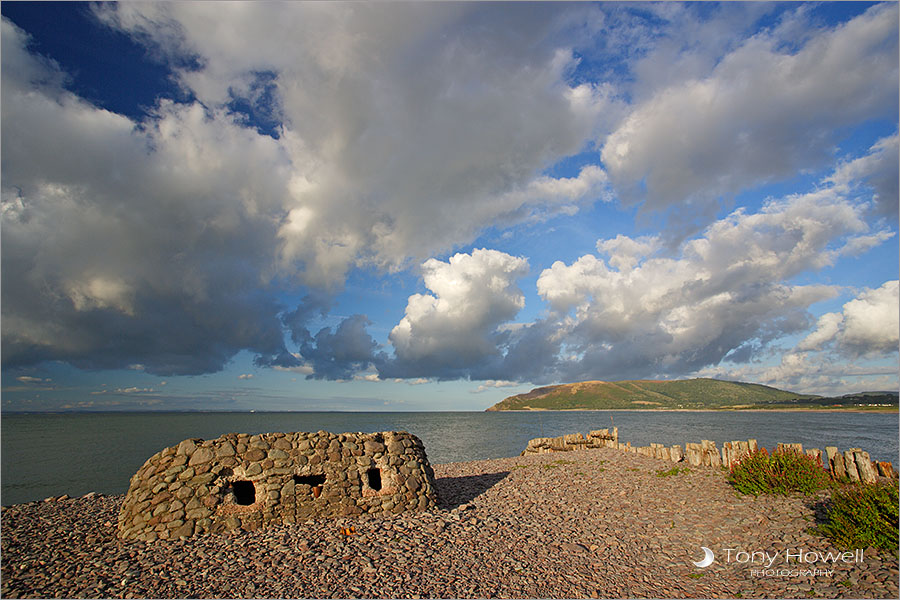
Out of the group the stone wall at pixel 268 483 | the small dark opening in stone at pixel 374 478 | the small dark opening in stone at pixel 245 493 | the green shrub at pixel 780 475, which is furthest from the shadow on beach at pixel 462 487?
the green shrub at pixel 780 475

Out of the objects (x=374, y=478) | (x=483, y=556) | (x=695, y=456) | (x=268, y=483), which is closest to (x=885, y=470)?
(x=695, y=456)

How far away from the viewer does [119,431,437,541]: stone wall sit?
10828 mm

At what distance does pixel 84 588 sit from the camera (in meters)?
8.17

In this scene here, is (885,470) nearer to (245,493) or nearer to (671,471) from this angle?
(671,471)

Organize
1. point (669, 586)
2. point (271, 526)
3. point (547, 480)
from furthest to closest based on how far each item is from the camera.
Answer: point (547, 480)
point (271, 526)
point (669, 586)

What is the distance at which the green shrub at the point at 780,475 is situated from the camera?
1279 centimetres

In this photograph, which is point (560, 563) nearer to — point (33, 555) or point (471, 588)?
point (471, 588)

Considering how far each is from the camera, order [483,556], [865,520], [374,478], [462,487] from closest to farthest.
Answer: [865,520], [483,556], [374,478], [462,487]

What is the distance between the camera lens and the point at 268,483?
11578 mm

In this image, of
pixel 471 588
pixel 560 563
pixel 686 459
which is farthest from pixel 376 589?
pixel 686 459

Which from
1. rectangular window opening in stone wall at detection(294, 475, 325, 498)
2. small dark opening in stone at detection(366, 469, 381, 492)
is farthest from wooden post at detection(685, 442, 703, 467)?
rectangular window opening in stone wall at detection(294, 475, 325, 498)

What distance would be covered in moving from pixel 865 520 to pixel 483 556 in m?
8.07

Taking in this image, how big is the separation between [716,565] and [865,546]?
2.86 metres

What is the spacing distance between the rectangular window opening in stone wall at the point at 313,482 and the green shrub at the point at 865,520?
40.2 ft
